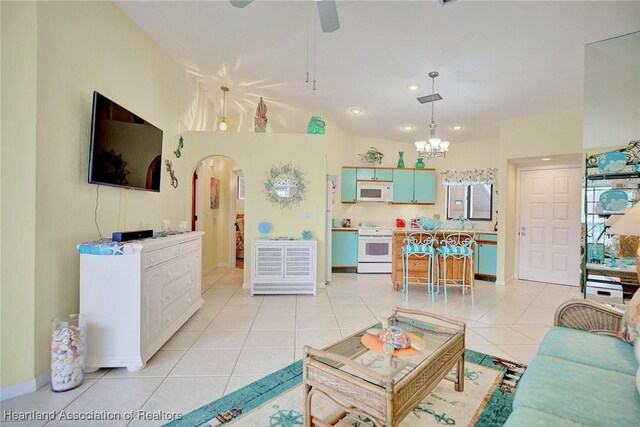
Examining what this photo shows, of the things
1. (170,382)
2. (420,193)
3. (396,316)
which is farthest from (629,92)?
(170,382)

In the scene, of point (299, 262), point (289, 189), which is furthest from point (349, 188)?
point (299, 262)

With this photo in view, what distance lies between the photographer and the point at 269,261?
171 inches

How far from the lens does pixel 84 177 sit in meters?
2.38

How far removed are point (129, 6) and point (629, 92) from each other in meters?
4.88

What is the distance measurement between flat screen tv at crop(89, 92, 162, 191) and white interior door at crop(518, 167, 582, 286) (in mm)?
6115

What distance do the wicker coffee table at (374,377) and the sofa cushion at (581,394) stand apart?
380mm

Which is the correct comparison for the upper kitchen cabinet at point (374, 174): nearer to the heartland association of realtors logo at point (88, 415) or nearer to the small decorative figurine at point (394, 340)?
the small decorative figurine at point (394, 340)

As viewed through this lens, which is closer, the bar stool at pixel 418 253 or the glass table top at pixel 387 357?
the glass table top at pixel 387 357

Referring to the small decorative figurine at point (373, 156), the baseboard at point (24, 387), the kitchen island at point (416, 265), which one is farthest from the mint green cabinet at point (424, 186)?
the baseboard at point (24, 387)

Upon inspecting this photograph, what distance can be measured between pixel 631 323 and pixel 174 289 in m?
3.43

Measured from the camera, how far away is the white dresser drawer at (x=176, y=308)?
2631 mm

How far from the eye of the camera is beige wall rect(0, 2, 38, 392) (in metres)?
1.90

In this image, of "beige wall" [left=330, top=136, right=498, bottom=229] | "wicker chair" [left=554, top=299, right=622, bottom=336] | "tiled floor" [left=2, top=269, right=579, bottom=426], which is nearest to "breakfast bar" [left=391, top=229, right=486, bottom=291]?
"tiled floor" [left=2, top=269, right=579, bottom=426]

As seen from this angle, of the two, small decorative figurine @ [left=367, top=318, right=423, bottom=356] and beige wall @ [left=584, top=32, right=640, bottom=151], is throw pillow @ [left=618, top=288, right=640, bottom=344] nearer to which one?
small decorative figurine @ [left=367, top=318, right=423, bottom=356]
